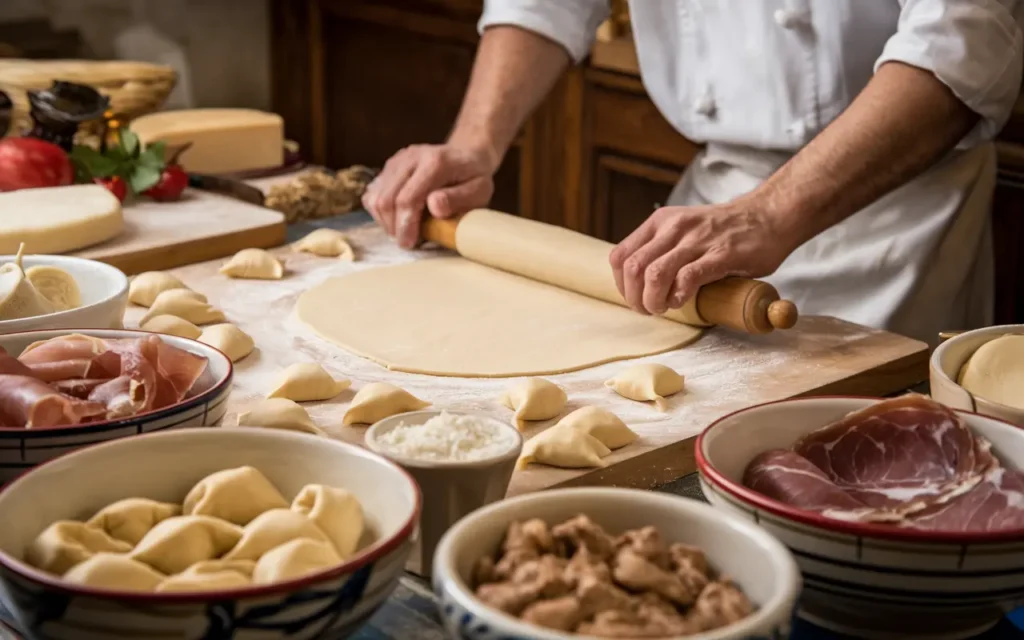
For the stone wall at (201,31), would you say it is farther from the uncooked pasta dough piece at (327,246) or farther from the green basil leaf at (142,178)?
the uncooked pasta dough piece at (327,246)

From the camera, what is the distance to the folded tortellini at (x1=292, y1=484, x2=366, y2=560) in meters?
0.84

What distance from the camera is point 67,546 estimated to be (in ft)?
2.60

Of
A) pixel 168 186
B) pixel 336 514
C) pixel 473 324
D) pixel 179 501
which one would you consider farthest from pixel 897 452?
pixel 168 186

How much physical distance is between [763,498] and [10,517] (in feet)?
1.58

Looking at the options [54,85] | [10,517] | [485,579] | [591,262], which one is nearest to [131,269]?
[54,85]

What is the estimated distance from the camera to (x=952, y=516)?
0.89 meters

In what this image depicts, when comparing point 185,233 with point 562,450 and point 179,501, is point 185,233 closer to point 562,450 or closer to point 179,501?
point 562,450

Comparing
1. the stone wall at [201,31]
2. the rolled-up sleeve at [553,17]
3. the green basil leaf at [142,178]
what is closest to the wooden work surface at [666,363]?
the green basil leaf at [142,178]

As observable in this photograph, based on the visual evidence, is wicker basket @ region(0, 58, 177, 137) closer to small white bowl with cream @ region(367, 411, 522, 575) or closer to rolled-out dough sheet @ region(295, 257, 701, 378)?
rolled-out dough sheet @ region(295, 257, 701, 378)

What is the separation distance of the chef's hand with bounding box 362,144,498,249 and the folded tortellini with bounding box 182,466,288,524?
1.13 meters

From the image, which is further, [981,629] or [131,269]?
[131,269]

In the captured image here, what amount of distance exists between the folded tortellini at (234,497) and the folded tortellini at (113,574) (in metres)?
0.09

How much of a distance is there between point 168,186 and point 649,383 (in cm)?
111

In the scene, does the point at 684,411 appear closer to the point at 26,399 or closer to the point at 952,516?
the point at 952,516
